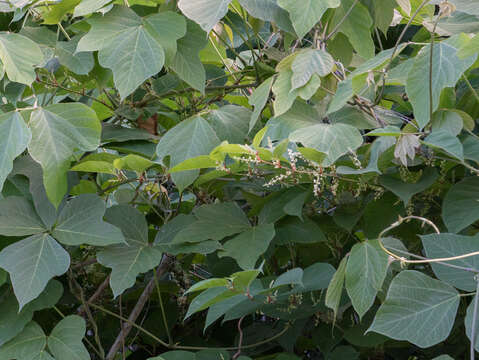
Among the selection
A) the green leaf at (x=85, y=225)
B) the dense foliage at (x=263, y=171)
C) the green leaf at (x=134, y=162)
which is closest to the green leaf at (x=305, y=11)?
the dense foliage at (x=263, y=171)

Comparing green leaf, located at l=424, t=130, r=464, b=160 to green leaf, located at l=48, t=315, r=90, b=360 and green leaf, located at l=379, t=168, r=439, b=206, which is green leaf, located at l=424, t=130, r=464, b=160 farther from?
green leaf, located at l=48, t=315, r=90, b=360

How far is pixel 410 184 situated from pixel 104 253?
528 mm

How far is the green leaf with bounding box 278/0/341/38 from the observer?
36.1 inches

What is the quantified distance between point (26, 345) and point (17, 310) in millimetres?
68

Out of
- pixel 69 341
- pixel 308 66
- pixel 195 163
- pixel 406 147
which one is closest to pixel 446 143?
pixel 406 147

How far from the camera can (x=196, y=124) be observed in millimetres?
1035

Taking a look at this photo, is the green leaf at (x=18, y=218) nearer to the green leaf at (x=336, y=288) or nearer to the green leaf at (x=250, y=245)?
the green leaf at (x=250, y=245)

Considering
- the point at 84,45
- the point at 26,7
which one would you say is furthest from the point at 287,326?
the point at 26,7

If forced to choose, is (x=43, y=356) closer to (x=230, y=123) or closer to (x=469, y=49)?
(x=230, y=123)

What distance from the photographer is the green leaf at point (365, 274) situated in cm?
83

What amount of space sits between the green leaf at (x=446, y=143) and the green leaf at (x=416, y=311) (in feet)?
0.56

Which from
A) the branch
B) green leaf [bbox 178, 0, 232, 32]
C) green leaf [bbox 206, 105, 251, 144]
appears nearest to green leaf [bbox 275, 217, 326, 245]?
green leaf [bbox 206, 105, 251, 144]

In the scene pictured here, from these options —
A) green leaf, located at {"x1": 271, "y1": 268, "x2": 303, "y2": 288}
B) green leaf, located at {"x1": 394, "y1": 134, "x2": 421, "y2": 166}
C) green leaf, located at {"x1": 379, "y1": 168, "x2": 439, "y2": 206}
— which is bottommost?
green leaf, located at {"x1": 271, "y1": 268, "x2": 303, "y2": 288}

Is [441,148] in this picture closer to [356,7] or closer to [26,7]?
[356,7]
